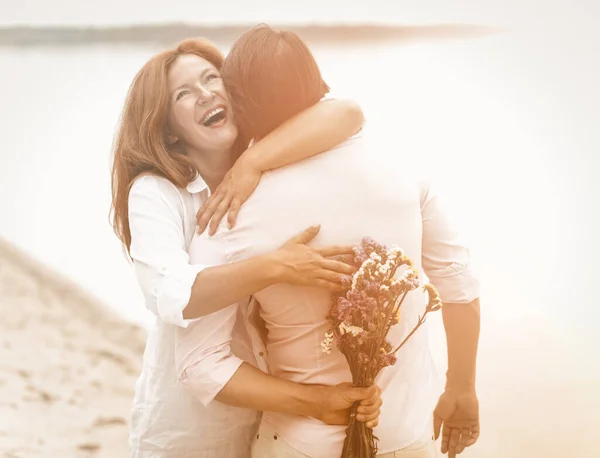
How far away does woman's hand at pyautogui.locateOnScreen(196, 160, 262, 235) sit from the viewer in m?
1.36

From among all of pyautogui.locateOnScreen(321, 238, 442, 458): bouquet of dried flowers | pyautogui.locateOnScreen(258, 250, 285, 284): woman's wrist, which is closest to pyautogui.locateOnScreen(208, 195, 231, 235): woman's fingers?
pyautogui.locateOnScreen(258, 250, 285, 284): woman's wrist

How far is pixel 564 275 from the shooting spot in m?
2.63

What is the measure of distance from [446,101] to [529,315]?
87 centimetres

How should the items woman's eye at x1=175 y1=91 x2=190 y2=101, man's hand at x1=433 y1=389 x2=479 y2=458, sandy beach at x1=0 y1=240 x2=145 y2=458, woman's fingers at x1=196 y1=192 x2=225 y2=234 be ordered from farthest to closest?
sandy beach at x1=0 y1=240 x2=145 y2=458, man's hand at x1=433 y1=389 x2=479 y2=458, woman's eye at x1=175 y1=91 x2=190 y2=101, woman's fingers at x1=196 y1=192 x2=225 y2=234

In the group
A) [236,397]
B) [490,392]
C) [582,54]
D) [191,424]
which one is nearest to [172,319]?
[236,397]

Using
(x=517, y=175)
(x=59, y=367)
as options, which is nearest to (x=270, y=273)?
(x=517, y=175)

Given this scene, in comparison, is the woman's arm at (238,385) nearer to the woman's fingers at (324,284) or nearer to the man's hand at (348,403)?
the man's hand at (348,403)

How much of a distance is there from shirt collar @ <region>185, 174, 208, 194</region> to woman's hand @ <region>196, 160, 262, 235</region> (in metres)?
0.17

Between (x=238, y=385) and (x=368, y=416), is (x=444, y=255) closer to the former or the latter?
(x=368, y=416)

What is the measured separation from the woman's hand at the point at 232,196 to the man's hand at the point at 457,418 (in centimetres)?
81

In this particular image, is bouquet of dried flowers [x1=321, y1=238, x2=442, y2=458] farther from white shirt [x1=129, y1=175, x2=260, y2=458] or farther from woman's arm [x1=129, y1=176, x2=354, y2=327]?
white shirt [x1=129, y1=175, x2=260, y2=458]

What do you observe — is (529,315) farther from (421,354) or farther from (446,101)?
(421,354)

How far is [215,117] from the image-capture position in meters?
1.64

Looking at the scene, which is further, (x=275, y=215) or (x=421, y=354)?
(x=421, y=354)
